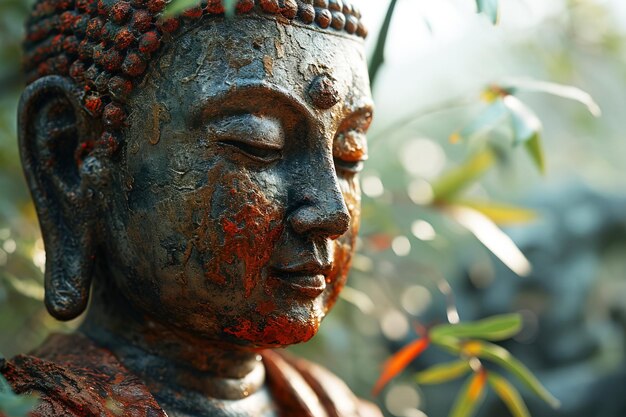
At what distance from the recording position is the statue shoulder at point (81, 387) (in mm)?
1242

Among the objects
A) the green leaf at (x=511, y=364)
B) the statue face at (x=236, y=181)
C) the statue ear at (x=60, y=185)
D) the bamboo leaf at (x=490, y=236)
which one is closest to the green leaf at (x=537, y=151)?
the bamboo leaf at (x=490, y=236)

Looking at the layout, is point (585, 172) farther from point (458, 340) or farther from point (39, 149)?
point (39, 149)

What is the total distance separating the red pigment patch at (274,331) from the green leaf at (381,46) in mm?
563

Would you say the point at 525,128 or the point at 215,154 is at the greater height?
the point at 215,154

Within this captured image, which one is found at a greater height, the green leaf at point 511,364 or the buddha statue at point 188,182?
the buddha statue at point 188,182

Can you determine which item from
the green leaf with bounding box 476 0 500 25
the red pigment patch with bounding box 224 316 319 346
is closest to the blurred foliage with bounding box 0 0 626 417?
the green leaf with bounding box 476 0 500 25

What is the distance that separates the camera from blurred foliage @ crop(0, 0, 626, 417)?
1.85 m

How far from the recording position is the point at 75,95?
1.37m

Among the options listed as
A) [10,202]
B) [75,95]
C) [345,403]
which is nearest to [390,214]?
[345,403]

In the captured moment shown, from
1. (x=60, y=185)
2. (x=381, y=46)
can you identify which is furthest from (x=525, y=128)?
(x=60, y=185)

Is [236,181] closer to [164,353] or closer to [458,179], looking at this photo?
[164,353]

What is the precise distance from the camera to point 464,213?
2.04 m

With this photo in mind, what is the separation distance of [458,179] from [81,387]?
1084 mm

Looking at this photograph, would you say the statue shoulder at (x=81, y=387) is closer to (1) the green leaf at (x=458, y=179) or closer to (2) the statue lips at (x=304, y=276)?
(2) the statue lips at (x=304, y=276)
